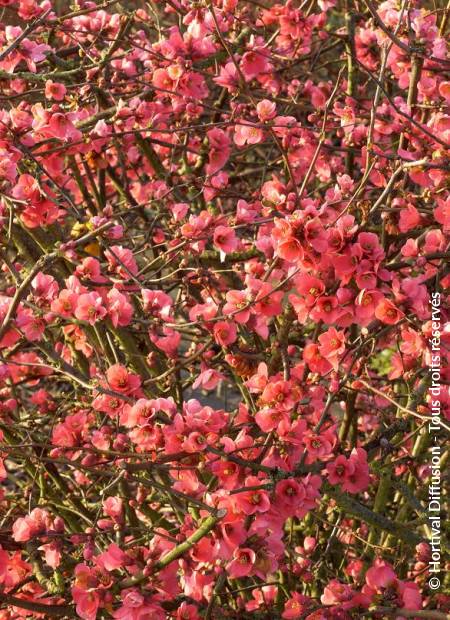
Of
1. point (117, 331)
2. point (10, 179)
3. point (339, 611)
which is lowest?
point (339, 611)

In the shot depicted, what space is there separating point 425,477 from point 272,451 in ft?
3.98

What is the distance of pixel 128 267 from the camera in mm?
2244

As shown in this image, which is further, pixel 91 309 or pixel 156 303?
pixel 156 303

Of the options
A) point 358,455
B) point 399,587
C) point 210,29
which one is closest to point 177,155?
point 210,29

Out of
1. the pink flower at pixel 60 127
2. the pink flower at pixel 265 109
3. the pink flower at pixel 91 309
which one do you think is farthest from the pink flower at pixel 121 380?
the pink flower at pixel 265 109

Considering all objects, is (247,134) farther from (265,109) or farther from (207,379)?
(207,379)

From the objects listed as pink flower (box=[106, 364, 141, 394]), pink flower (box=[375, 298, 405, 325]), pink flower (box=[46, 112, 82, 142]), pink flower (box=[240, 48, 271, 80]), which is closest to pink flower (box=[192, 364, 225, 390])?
pink flower (box=[106, 364, 141, 394])

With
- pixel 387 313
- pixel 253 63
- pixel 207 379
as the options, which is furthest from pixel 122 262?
pixel 253 63

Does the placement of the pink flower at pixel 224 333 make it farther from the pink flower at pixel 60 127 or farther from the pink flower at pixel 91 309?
the pink flower at pixel 60 127

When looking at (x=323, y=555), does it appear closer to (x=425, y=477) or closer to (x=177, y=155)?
(x=425, y=477)

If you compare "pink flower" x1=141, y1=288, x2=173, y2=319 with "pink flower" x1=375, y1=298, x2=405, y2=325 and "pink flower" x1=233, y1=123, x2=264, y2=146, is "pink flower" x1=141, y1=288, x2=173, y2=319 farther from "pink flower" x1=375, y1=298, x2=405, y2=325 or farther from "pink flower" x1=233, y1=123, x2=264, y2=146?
"pink flower" x1=233, y1=123, x2=264, y2=146

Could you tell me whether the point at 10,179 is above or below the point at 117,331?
above

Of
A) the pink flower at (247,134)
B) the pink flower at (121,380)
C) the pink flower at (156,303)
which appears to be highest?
the pink flower at (247,134)

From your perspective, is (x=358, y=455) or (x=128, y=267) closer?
(x=358, y=455)
